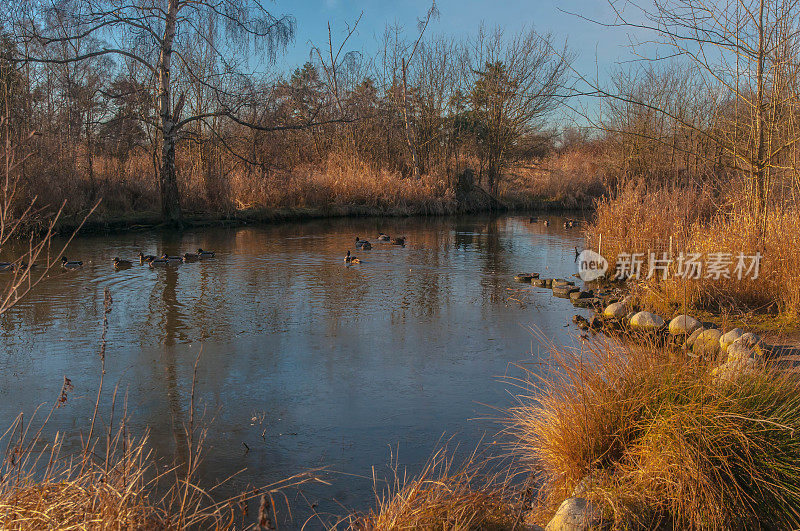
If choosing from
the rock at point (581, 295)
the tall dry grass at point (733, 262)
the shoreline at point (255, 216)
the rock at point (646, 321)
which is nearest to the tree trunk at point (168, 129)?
the shoreline at point (255, 216)

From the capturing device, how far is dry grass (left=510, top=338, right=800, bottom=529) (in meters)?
3.19

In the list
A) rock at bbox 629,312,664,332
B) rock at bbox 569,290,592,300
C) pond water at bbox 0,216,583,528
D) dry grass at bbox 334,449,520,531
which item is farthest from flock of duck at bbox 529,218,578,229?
dry grass at bbox 334,449,520,531

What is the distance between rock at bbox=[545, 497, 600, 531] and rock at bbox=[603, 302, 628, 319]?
5.20 meters

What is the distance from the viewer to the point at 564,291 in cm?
994

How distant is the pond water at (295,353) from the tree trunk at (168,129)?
4.91m

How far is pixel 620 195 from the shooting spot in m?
11.6

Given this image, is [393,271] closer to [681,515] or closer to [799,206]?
[799,206]

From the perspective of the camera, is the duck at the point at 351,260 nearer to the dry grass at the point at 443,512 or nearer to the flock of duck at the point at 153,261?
the flock of duck at the point at 153,261

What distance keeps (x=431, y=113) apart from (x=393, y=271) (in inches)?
734

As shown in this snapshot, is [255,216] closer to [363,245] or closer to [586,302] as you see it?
[363,245]

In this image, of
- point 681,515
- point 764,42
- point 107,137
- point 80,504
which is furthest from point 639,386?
point 107,137

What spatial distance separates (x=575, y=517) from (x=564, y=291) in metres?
7.11

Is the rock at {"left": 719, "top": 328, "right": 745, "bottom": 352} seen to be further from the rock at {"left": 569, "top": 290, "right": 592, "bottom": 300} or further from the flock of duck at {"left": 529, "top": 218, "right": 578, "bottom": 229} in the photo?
the flock of duck at {"left": 529, "top": 218, "right": 578, "bottom": 229}

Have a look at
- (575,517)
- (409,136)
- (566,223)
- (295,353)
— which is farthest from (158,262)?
(409,136)
